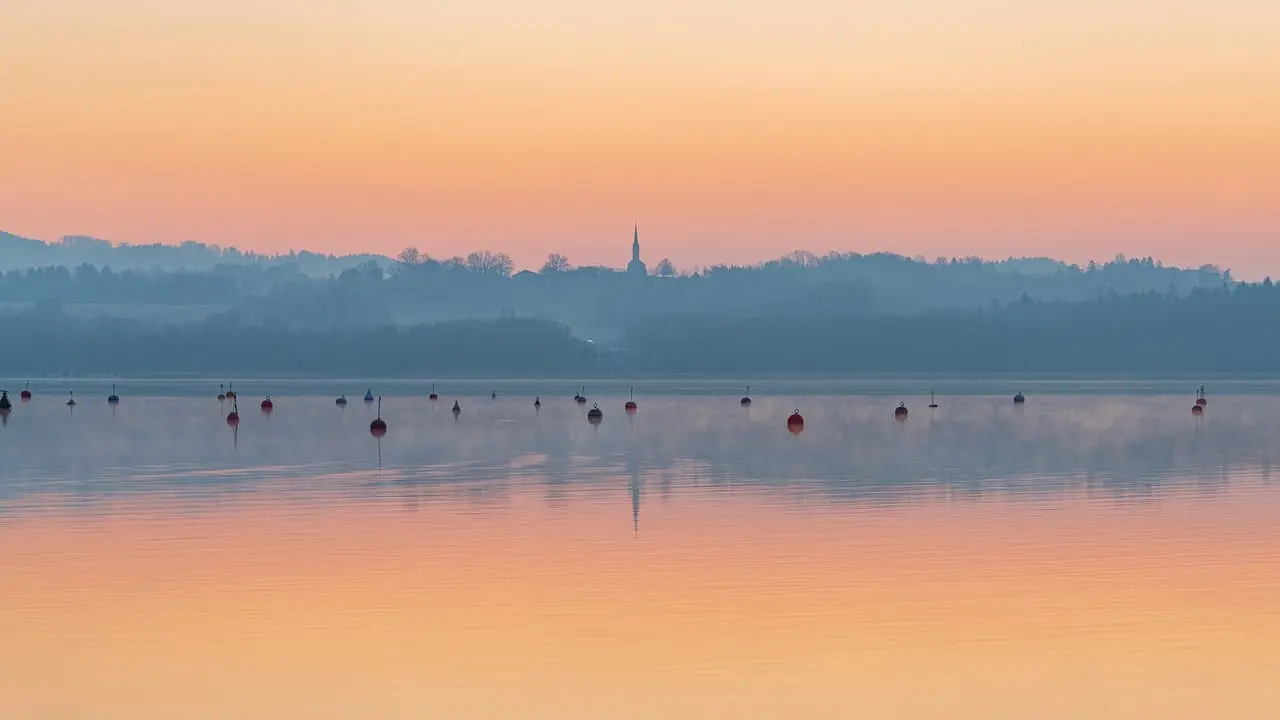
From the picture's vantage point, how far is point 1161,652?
29.4 meters

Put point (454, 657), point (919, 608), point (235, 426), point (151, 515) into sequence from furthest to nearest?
point (235, 426), point (151, 515), point (919, 608), point (454, 657)

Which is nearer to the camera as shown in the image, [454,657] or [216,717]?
[216,717]

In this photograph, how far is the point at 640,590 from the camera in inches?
1446

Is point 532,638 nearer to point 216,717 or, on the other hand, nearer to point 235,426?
point 216,717

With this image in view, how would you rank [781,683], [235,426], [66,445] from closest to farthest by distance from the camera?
1. [781,683]
2. [66,445]
3. [235,426]

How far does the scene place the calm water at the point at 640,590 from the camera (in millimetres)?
26453

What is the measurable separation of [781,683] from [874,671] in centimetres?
183

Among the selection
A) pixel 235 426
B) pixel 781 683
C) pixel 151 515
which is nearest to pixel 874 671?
pixel 781 683

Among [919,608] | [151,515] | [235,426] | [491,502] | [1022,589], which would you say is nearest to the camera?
[919,608]

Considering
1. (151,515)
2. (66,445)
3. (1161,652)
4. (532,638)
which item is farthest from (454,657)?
(66,445)

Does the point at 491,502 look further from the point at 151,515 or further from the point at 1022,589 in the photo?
the point at 1022,589

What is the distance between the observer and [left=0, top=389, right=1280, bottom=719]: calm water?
26.5 metres

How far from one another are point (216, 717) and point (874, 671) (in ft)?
34.3

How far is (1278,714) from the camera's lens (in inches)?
981
